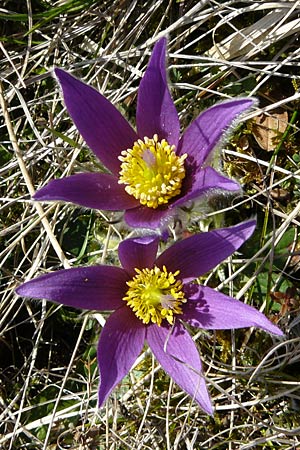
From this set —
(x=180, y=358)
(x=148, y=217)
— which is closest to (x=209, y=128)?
(x=148, y=217)

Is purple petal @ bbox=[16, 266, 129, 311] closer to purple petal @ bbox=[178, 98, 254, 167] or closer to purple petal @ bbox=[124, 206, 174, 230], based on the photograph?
purple petal @ bbox=[124, 206, 174, 230]

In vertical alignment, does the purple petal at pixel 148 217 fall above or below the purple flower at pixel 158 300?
above

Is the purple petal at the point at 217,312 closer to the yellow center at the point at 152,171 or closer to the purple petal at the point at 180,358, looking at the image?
the purple petal at the point at 180,358

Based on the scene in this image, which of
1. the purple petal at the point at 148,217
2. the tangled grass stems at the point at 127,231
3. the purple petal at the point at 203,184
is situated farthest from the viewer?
the tangled grass stems at the point at 127,231

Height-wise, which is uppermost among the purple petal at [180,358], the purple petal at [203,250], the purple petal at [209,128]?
the purple petal at [209,128]

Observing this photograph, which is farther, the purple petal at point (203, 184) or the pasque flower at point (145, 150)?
the pasque flower at point (145, 150)

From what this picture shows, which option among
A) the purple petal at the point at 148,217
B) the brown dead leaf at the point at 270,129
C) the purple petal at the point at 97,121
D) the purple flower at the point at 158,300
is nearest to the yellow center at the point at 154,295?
the purple flower at the point at 158,300

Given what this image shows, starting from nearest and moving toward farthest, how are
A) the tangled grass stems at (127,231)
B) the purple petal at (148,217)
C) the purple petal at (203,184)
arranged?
the purple petal at (203,184)
the purple petal at (148,217)
the tangled grass stems at (127,231)
